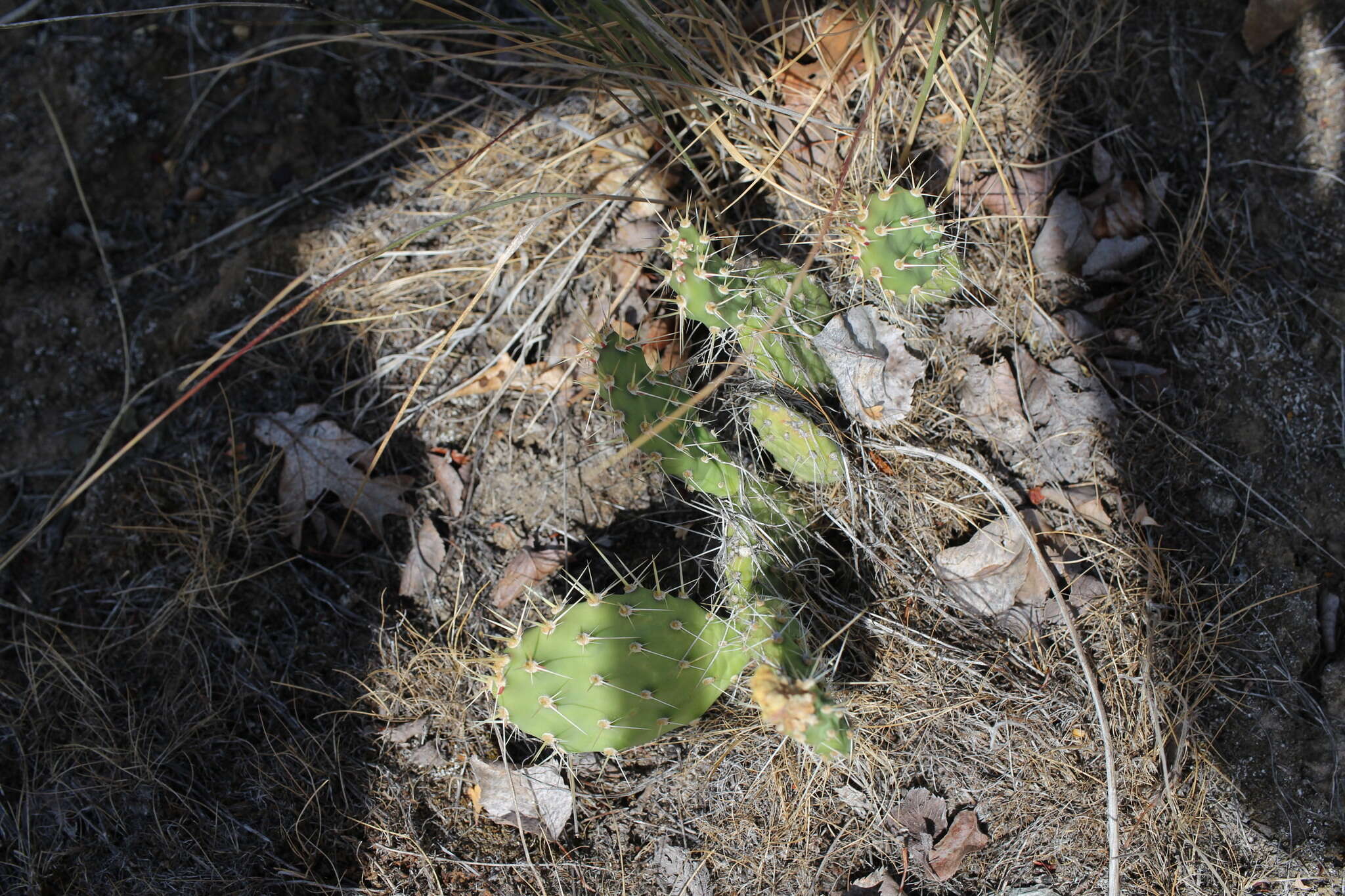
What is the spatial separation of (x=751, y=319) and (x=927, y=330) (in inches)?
20.9

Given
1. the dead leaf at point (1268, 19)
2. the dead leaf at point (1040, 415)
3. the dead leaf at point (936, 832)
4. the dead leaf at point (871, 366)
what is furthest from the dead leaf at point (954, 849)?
the dead leaf at point (1268, 19)

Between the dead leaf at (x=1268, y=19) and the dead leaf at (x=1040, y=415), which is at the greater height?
the dead leaf at (x=1268, y=19)

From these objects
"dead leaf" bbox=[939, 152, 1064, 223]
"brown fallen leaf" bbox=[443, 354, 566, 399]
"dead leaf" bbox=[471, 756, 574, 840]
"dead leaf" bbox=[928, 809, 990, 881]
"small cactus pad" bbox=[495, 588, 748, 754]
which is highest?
"dead leaf" bbox=[939, 152, 1064, 223]

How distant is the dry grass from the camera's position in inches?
71.6

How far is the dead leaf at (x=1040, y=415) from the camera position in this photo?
6.42 feet

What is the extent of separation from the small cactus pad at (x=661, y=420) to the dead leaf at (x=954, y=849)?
0.93 m

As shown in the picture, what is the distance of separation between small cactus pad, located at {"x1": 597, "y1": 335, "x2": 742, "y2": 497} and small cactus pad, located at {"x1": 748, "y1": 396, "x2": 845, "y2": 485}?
0.36ft

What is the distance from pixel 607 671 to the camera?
5.19ft

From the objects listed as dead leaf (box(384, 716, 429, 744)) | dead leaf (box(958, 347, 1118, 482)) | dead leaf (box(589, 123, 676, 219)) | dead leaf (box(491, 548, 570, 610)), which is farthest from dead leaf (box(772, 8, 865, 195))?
dead leaf (box(384, 716, 429, 744))

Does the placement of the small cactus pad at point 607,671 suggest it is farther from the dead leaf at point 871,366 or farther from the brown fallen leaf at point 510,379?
the brown fallen leaf at point 510,379

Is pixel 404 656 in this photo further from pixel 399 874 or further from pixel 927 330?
pixel 927 330

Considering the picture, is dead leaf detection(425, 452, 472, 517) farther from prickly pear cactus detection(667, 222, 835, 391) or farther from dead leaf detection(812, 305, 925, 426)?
dead leaf detection(812, 305, 925, 426)

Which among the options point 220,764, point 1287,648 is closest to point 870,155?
point 1287,648

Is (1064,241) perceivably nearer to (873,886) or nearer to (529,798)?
(873,886)
